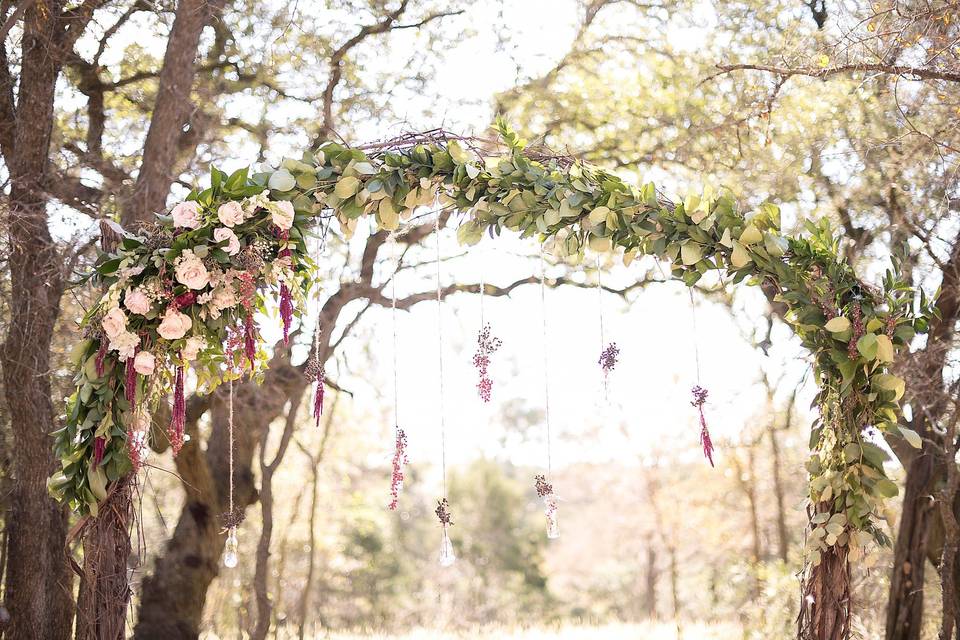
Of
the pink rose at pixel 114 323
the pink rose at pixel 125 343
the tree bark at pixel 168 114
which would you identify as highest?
the tree bark at pixel 168 114

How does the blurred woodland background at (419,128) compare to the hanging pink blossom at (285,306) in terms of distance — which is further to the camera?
the blurred woodland background at (419,128)

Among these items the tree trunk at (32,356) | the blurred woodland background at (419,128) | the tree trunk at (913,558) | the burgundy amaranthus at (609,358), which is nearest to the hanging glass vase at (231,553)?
the burgundy amaranthus at (609,358)

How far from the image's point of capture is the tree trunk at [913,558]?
493 cm

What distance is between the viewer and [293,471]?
29.1 ft

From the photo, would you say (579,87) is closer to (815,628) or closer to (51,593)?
(815,628)

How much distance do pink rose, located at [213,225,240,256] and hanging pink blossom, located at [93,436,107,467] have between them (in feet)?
1.99

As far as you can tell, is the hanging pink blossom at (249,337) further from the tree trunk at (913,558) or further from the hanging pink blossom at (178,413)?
the tree trunk at (913,558)

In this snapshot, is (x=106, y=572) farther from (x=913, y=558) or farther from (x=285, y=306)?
(x=913, y=558)

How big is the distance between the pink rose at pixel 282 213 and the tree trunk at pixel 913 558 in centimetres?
409

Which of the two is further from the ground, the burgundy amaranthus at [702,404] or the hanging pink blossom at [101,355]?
the hanging pink blossom at [101,355]

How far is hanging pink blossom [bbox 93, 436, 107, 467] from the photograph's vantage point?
2270 millimetres

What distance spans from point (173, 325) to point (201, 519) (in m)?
3.10

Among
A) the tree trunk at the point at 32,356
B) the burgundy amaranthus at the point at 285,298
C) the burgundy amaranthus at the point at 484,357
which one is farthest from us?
the tree trunk at the point at 32,356

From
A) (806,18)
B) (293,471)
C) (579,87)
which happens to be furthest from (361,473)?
(806,18)
